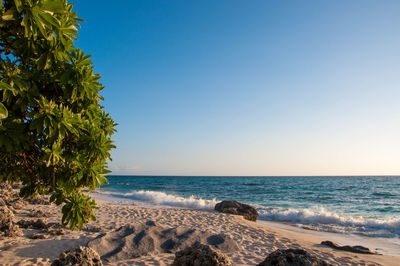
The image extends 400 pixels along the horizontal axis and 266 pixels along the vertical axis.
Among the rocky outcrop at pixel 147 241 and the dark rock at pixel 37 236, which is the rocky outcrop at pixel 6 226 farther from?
the rocky outcrop at pixel 147 241

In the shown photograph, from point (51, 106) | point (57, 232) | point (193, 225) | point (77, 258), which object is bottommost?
point (193, 225)

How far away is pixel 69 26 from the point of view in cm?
261

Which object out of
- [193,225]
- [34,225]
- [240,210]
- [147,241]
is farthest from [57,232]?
[240,210]

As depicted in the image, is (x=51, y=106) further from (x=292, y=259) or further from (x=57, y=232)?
(x=57, y=232)

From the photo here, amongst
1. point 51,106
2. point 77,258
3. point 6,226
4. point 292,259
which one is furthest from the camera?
point 6,226

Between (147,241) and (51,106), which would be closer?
(51,106)

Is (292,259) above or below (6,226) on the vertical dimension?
above

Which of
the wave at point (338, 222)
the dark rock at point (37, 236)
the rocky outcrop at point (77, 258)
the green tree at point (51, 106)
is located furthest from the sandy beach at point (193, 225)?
the wave at point (338, 222)

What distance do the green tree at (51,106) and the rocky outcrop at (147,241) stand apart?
2.79 meters

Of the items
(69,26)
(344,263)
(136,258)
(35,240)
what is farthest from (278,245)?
(69,26)

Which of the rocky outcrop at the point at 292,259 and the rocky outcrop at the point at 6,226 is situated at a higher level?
the rocky outcrop at the point at 292,259

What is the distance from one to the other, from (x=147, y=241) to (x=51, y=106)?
181 inches

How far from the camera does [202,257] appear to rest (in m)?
3.59

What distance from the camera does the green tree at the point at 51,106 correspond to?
2.52 meters
